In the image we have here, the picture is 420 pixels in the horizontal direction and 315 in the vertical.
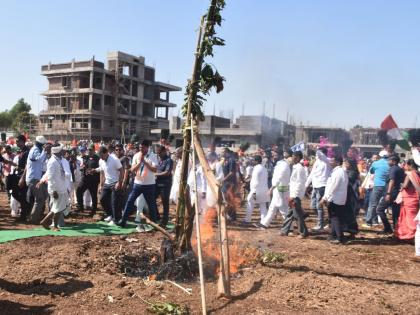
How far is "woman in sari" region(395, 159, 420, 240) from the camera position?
9047 millimetres

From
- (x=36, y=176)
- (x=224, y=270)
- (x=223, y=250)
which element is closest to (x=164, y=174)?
(x=36, y=176)

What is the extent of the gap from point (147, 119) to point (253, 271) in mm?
55146

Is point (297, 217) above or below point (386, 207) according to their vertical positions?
below

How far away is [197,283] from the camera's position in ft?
20.0

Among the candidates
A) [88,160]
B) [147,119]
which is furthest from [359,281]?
[147,119]

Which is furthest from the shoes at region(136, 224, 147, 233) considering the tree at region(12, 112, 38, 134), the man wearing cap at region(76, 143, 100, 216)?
the tree at region(12, 112, 38, 134)

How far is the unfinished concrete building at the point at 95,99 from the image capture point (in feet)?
169

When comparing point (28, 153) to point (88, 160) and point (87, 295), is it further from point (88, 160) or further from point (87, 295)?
point (87, 295)

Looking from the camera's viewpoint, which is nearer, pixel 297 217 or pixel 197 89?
pixel 197 89

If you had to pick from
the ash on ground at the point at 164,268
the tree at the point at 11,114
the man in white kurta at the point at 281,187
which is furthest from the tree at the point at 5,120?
the ash on ground at the point at 164,268

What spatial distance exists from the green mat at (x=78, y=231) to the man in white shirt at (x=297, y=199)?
10.1 feet

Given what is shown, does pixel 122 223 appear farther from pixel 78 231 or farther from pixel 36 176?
pixel 36 176

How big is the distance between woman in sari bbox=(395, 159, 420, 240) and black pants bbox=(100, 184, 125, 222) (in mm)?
6742

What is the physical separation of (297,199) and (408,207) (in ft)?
8.26
